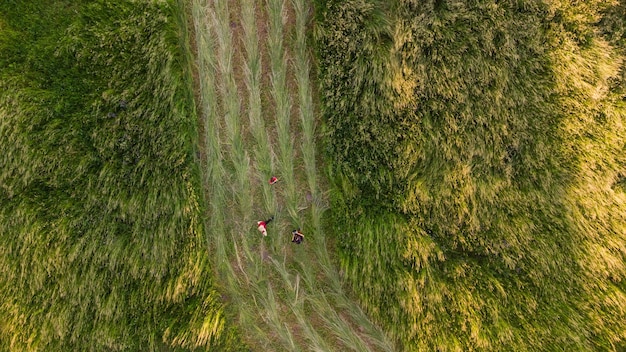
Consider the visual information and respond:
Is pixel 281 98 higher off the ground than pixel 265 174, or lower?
higher

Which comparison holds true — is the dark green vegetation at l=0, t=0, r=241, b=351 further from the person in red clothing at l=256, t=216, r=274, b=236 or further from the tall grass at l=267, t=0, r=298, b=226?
the tall grass at l=267, t=0, r=298, b=226

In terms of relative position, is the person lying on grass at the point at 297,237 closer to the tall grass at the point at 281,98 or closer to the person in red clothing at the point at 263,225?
the tall grass at the point at 281,98

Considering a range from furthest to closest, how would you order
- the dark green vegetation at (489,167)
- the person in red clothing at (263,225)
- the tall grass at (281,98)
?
the tall grass at (281,98) → the person in red clothing at (263,225) → the dark green vegetation at (489,167)

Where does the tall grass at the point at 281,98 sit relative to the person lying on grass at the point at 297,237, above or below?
above

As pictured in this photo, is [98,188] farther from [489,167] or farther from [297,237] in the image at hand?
[489,167]

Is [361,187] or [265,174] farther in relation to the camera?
[265,174]

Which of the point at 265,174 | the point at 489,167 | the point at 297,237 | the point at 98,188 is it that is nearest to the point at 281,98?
the point at 265,174

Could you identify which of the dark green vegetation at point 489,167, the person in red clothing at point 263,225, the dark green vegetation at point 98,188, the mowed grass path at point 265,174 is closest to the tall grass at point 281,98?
the mowed grass path at point 265,174
